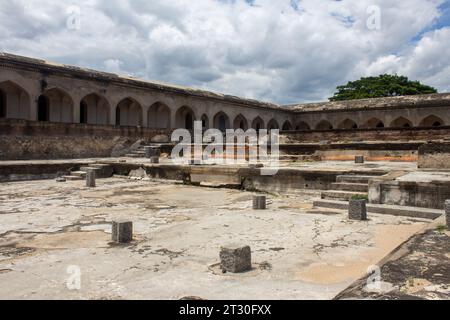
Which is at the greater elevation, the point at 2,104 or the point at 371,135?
the point at 2,104

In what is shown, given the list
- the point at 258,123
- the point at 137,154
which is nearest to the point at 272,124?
the point at 258,123

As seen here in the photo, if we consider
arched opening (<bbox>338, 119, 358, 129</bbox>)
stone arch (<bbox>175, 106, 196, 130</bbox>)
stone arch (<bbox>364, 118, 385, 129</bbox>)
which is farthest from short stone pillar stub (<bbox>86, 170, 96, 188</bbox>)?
stone arch (<bbox>364, 118, 385, 129</bbox>)

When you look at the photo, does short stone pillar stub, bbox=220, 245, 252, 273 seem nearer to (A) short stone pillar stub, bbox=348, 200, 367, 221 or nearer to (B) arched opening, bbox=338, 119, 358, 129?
(A) short stone pillar stub, bbox=348, 200, 367, 221

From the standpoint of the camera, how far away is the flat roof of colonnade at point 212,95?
653 inches

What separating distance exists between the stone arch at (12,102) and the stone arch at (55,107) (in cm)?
117

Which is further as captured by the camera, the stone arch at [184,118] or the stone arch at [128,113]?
the stone arch at [184,118]

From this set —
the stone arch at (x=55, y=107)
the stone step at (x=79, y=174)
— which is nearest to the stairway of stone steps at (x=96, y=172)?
the stone step at (x=79, y=174)

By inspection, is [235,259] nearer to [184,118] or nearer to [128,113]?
[128,113]

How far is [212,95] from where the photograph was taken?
25.9 m

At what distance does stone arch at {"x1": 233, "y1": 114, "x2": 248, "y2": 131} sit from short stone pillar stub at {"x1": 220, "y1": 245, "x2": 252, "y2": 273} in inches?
1040

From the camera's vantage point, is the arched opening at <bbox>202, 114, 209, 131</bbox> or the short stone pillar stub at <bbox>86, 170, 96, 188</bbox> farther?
the arched opening at <bbox>202, 114, 209, 131</bbox>

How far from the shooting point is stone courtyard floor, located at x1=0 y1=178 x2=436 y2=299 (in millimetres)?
3158

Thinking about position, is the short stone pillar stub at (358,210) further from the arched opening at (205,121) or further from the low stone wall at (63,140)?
the arched opening at (205,121)

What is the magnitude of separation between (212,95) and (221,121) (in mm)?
4560
